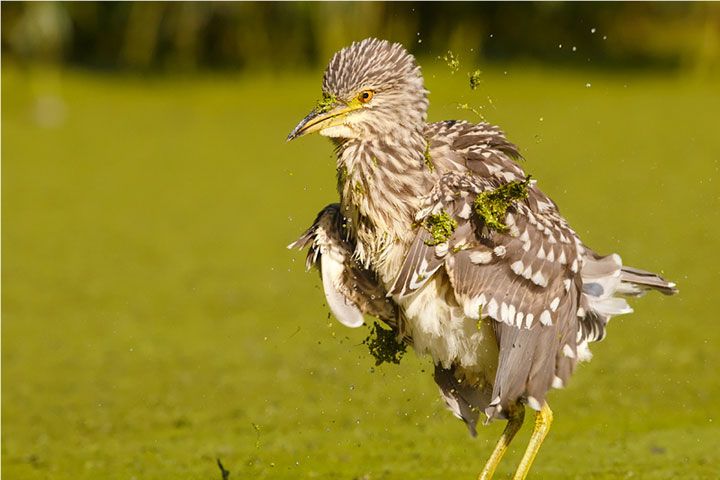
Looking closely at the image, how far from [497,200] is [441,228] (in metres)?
0.24

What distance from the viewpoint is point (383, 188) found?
454 centimetres

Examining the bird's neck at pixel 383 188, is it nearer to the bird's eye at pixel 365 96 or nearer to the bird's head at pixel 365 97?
the bird's head at pixel 365 97

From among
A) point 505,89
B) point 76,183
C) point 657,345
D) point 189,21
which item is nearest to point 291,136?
point 657,345

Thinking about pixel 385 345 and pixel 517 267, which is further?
pixel 385 345

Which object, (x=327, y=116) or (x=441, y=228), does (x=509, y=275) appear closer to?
(x=441, y=228)

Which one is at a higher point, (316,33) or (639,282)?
(639,282)

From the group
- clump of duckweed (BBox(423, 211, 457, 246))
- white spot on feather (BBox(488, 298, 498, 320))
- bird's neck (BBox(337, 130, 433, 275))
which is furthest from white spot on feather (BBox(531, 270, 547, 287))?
bird's neck (BBox(337, 130, 433, 275))

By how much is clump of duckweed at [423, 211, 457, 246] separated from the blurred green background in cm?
80

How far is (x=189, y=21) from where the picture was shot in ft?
54.2

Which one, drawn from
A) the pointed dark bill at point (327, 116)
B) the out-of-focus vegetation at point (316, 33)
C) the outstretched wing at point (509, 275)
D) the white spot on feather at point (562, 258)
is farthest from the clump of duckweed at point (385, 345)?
the out-of-focus vegetation at point (316, 33)

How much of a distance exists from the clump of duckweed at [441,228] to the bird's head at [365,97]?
409mm

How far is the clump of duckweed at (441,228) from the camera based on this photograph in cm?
443

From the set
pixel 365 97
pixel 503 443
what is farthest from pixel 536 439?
pixel 365 97

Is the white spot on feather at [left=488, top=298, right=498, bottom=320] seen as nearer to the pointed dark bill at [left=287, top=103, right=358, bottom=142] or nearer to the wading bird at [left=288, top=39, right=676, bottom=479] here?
the wading bird at [left=288, top=39, right=676, bottom=479]
